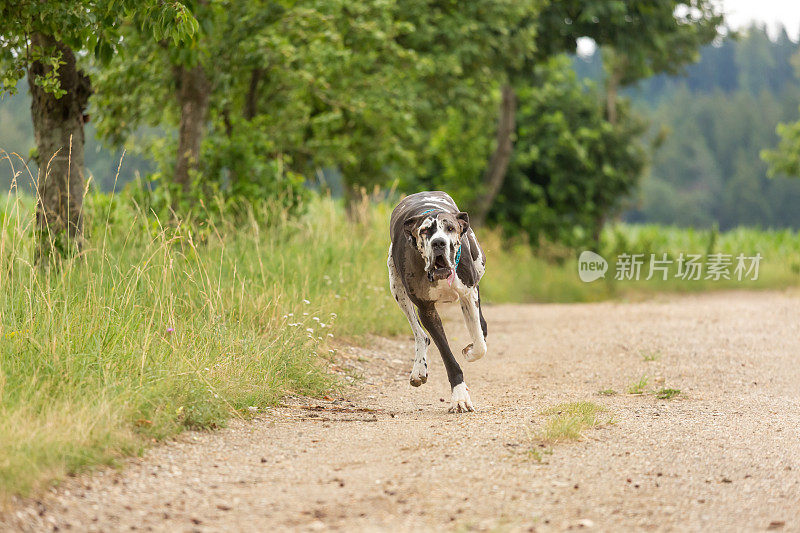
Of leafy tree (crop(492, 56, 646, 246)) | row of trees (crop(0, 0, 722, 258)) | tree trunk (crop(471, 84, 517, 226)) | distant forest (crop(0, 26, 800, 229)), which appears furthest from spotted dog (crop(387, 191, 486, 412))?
distant forest (crop(0, 26, 800, 229))

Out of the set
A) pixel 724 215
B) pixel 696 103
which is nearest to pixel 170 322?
pixel 724 215

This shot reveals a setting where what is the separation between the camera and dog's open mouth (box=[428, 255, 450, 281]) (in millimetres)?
6461

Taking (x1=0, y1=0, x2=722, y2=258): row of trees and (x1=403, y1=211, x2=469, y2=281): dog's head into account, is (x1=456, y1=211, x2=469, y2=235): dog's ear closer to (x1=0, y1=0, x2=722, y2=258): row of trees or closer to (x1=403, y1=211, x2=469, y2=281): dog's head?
(x1=403, y1=211, x2=469, y2=281): dog's head

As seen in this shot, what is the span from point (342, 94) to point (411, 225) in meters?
10.1

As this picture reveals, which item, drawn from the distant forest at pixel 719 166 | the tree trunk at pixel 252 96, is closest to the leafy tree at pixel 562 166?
the tree trunk at pixel 252 96

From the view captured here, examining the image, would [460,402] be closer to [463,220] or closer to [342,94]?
[463,220]

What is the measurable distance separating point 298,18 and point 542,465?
9.76m

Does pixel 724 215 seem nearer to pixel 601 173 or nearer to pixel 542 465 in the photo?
pixel 601 173

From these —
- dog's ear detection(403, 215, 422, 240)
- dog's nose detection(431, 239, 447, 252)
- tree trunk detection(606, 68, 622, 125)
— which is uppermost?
tree trunk detection(606, 68, 622, 125)

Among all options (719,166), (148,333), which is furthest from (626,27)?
(719,166)

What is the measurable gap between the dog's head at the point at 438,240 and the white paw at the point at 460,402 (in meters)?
0.89

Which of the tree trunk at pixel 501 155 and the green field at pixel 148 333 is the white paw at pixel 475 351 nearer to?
the green field at pixel 148 333

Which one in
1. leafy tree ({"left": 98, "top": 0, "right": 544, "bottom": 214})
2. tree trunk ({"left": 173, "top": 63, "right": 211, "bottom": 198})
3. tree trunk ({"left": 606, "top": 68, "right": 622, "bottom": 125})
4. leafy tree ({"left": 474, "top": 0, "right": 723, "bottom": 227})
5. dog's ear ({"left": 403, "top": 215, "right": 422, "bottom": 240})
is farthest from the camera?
tree trunk ({"left": 606, "top": 68, "right": 622, "bottom": 125})

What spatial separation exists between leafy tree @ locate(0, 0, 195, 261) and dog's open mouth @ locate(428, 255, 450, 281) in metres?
2.50
